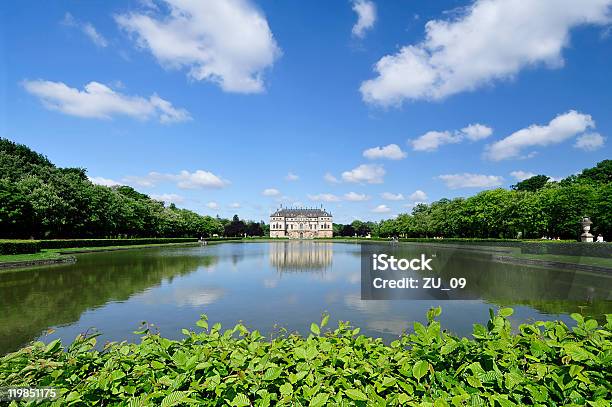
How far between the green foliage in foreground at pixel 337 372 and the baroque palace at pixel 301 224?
6589 inches

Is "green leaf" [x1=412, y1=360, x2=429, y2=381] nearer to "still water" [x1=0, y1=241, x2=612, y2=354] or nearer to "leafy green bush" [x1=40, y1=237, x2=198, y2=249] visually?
"still water" [x1=0, y1=241, x2=612, y2=354]

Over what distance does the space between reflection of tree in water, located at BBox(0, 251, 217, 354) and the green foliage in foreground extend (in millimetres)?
6350

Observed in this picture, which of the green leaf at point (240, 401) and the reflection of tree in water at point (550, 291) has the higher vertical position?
the green leaf at point (240, 401)

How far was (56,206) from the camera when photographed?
139 ft

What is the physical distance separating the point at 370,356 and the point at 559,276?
20384 mm

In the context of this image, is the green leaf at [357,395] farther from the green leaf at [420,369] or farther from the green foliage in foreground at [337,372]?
the green leaf at [420,369]

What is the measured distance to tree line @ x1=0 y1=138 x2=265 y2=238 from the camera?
40469 mm

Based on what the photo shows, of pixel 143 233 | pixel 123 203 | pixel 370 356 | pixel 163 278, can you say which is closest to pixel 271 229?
pixel 143 233

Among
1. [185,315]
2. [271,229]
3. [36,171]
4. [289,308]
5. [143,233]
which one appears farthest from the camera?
[271,229]

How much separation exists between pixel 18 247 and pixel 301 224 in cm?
14818

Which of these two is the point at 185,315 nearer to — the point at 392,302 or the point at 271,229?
the point at 392,302

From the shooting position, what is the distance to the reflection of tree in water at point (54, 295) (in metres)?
8.43

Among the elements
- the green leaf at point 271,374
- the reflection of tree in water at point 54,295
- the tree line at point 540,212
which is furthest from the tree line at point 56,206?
the tree line at point 540,212

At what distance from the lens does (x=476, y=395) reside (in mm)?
2002
